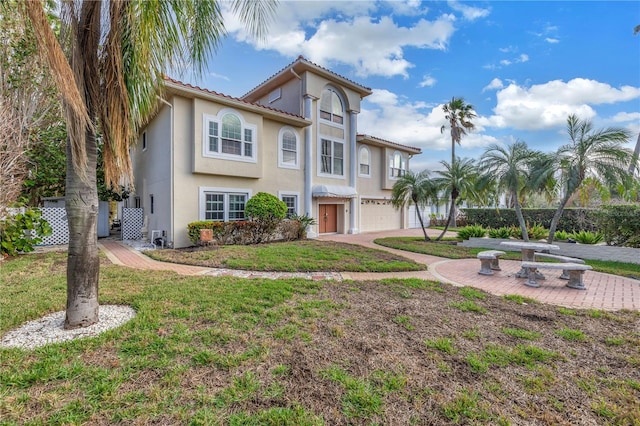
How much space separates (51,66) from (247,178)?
38.3ft

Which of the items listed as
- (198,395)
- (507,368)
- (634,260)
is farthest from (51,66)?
(634,260)

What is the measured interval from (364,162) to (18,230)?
18.4 metres

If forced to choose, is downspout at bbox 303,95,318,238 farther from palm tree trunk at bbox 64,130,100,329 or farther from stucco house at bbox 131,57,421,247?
palm tree trunk at bbox 64,130,100,329

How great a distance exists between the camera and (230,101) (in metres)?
12.9

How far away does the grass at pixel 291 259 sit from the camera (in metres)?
8.79

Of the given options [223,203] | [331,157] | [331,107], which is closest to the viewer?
[223,203]

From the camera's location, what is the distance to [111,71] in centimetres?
376

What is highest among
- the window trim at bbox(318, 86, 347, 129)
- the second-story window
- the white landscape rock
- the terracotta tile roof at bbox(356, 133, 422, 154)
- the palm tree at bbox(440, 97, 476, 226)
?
the palm tree at bbox(440, 97, 476, 226)

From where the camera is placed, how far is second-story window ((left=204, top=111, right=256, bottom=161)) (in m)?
12.7

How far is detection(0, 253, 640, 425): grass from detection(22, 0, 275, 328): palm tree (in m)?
1.27

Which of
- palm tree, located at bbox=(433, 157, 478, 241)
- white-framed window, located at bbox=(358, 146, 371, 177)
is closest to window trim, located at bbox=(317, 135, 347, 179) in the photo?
white-framed window, located at bbox=(358, 146, 371, 177)

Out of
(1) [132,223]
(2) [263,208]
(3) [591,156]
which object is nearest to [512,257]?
(3) [591,156]

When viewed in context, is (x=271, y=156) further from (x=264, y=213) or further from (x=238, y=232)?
(x=238, y=232)

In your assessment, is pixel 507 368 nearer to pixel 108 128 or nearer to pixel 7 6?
pixel 108 128
